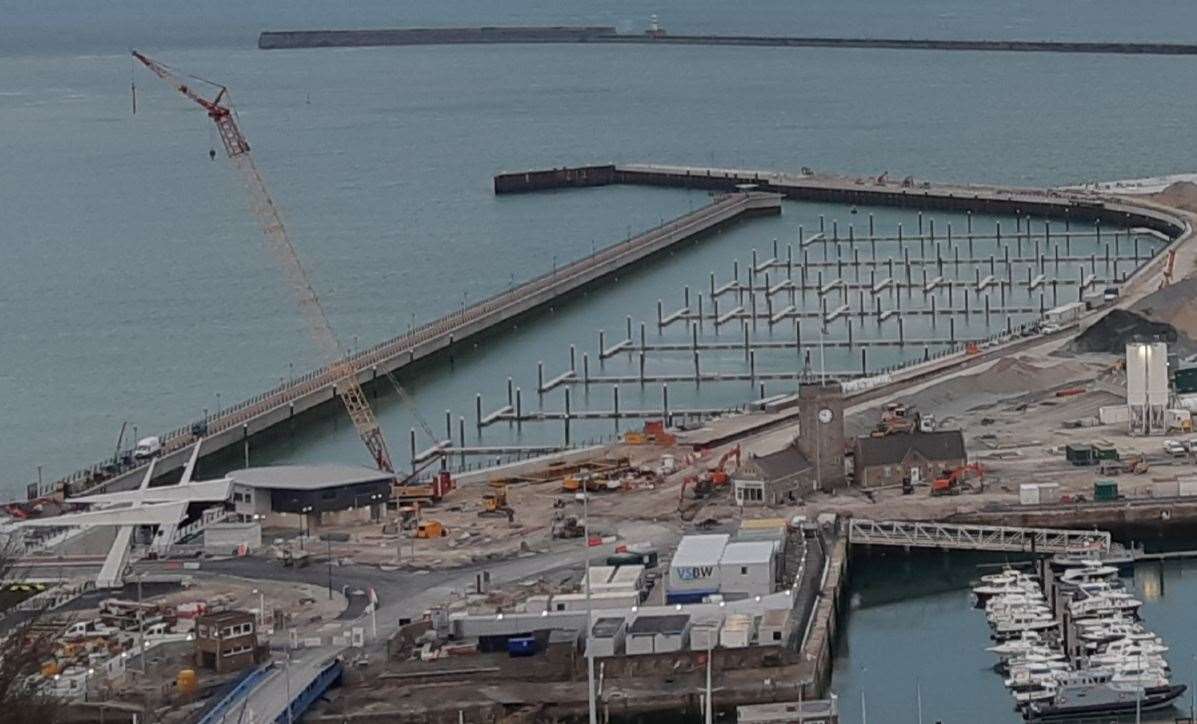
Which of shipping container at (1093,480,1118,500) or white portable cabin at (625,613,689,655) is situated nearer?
white portable cabin at (625,613,689,655)

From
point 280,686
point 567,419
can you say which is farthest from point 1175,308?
point 280,686

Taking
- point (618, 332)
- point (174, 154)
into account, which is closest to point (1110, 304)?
point (618, 332)

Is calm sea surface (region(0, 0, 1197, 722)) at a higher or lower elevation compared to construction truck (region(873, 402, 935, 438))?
higher

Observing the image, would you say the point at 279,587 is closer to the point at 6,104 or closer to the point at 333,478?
the point at 333,478

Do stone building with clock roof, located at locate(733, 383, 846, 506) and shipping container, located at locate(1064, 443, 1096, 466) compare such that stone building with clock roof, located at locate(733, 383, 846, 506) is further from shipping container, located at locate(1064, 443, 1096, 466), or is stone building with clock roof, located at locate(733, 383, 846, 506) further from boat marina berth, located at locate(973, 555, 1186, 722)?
boat marina berth, located at locate(973, 555, 1186, 722)

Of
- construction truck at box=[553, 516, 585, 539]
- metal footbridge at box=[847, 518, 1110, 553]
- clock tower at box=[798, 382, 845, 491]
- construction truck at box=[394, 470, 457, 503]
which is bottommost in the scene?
metal footbridge at box=[847, 518, 1110, 553]

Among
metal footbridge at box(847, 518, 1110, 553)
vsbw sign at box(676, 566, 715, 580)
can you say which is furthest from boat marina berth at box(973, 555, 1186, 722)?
vsbw sign at box(676, 566, 715, 580)
